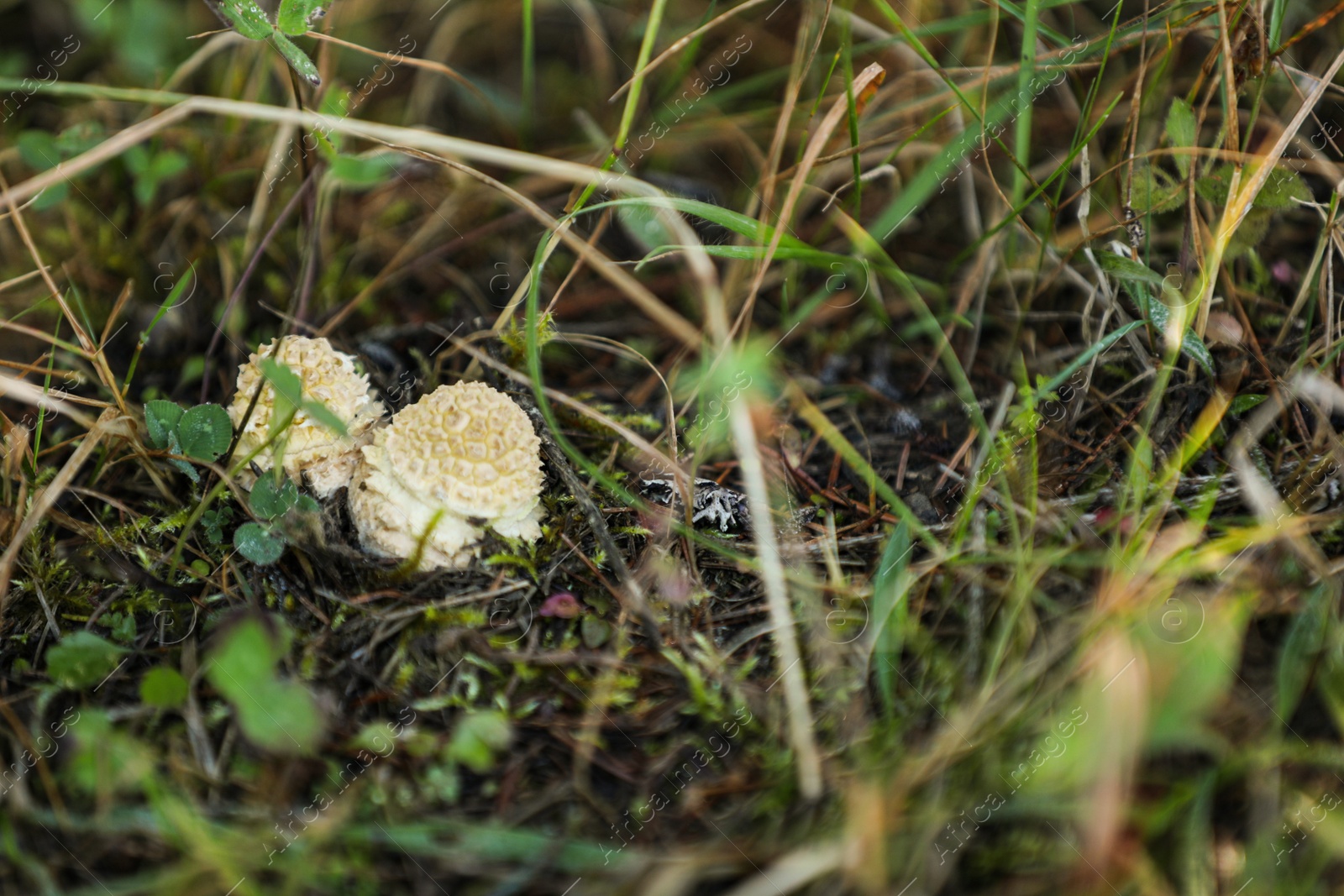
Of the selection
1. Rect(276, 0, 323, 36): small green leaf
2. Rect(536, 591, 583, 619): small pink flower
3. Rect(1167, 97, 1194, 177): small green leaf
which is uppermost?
Rect(276, 0, 323, 36): small green leaf

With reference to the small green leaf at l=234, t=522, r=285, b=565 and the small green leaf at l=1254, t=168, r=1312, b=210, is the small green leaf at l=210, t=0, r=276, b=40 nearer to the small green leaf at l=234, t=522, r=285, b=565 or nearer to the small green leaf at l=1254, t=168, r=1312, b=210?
the small green leaf at l=234, t=522, r=285, b=565

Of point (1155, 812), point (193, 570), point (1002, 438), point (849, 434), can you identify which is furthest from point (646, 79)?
point (1155, 812)

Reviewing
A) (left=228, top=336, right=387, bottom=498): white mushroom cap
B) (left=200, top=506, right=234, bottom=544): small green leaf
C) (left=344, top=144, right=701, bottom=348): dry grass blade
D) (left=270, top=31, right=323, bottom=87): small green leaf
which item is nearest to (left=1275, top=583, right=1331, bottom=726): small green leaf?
(left=344, top=144, right=701, bottom=348): dry grass blade

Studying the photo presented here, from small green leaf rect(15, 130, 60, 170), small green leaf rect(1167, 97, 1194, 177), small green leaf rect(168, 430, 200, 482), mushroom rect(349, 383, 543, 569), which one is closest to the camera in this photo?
mushroom rect(349, 383, 543, 569)

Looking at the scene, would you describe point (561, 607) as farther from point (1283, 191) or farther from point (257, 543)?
point (1283, 191)

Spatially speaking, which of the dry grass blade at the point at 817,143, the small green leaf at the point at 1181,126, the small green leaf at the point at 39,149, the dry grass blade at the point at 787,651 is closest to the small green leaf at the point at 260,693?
the dry grass blade at the point at 787,651

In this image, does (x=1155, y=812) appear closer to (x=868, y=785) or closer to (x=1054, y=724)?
(x=1054, y=724)

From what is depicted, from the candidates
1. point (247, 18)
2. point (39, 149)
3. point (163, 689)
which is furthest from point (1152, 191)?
point (39, 149)
